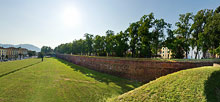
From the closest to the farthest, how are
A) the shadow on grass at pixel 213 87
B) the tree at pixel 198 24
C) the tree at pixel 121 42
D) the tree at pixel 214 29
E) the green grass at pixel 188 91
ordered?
the shadow on grass at pixel 213 87 → the green grass at pixel 188 91 → the tree at pixel 214 29 → the tree at pixel 198 24 → the tree at pixel 121 42

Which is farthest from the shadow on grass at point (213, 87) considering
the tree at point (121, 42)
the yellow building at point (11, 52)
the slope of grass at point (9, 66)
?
the yellow building at point (11, 52)

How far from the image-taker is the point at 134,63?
21938 millimetres

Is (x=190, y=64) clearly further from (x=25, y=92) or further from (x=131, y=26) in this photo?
(x=25, y=92)

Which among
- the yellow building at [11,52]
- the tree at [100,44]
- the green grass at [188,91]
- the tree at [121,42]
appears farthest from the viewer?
the yellow building at [11,52]

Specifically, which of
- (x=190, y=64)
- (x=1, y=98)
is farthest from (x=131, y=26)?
(x=1, y=98)

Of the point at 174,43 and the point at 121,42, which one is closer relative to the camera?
the point at 174,43

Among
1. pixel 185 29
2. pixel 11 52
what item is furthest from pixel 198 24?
pixel 11 52

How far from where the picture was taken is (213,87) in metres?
9.09

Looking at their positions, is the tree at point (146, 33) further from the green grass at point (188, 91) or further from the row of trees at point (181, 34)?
the green grass at point (188, 91)

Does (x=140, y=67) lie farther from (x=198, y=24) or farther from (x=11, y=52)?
(x=11, y=52)

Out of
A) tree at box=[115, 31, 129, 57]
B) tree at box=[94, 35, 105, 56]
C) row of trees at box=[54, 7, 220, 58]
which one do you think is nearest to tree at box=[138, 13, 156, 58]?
row of trees at box=[54, 7, 220, 58]

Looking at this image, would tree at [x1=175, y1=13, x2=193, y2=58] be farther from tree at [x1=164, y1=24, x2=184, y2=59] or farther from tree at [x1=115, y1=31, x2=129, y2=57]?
tree at [x1=115, y1=31, x2=129, y2=57]

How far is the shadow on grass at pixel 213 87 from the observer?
8070 mm

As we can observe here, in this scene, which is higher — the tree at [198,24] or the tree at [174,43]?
the tree at [198,24]
